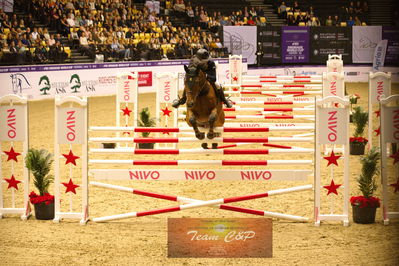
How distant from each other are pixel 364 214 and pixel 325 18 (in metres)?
27.5

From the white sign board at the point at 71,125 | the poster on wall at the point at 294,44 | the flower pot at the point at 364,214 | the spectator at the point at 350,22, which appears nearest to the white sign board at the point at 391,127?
the flower pot at the point at 364,214

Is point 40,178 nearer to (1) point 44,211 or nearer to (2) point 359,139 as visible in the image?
(1) point 44,211

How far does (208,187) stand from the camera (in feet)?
33.7

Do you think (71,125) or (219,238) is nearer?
(219,238)

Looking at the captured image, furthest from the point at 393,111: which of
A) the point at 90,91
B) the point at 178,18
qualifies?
the point at 178,18

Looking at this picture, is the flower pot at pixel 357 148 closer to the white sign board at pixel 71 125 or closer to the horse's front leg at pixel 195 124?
the horse's front leg at pixel 195 124

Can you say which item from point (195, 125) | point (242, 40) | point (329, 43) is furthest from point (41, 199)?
point (329, 43)

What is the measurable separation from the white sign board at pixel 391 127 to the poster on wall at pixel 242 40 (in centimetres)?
2216

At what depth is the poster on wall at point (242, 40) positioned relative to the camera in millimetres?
30141

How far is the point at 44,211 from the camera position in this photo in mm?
8336

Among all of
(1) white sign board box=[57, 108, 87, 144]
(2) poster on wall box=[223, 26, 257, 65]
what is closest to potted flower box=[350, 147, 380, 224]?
(1) white sign board box=[57, 108, 87, 144]

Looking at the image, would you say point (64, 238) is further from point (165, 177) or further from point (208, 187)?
point (208, 187)

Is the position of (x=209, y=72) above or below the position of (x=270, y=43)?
below

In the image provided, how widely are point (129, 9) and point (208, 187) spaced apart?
61.8 feet
